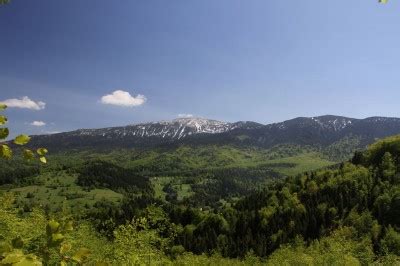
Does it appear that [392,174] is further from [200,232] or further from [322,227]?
[200,232]

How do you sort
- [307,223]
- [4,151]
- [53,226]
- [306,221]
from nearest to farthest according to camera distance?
[53,226] → [4,151] → [307,223] → [306,221]

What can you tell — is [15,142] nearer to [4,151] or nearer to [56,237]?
[4,151]

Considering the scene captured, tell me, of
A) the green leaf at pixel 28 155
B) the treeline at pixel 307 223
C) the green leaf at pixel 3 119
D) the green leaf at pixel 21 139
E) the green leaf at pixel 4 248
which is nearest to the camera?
the green leaf at pixel 4 248

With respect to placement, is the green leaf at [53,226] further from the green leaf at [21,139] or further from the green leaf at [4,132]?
the green leaf at [4,132]

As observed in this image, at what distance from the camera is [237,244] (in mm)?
177500

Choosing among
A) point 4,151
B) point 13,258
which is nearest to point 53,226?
point 13,258

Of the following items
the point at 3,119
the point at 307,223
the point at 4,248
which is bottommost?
the point at 307,223

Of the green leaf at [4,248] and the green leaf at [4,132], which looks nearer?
the green leaf at [4,248]

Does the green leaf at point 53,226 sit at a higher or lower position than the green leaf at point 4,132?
lower

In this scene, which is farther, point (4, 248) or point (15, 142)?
point (15, 142)

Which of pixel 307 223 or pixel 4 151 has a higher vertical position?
pixel 4 151

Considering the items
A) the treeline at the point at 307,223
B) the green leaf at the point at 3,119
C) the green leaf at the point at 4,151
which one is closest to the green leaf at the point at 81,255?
the green leaf at the point at 4,151

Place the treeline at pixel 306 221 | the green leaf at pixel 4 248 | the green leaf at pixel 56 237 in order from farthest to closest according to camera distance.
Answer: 1. the treeline at pixel 306 221
2. the green leaf at pixel 56 237
3. the green leaf at pixel 4 248

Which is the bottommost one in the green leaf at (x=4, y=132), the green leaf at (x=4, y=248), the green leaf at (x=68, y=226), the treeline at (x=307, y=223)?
the treeline at (x=307, y=223)
